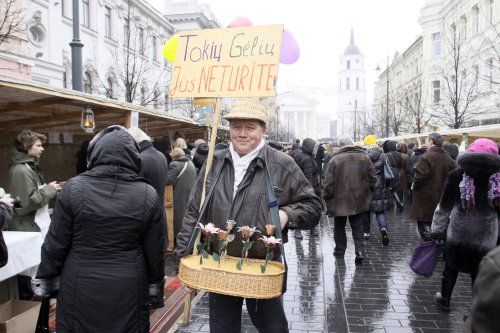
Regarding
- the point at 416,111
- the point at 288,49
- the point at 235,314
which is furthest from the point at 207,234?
the point at 416,111

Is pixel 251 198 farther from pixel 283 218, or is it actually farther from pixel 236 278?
pixel 236 278

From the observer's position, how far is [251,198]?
9.74ft

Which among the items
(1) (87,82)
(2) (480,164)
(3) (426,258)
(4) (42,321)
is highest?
(1) (87,82)

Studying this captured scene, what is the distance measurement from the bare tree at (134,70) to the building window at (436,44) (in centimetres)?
2238

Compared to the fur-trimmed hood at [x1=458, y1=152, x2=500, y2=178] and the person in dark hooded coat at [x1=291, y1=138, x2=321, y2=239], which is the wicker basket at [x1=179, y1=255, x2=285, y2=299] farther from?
the person in dark hooded coat at [x1=291, y1=138, x2=321, y2=239]

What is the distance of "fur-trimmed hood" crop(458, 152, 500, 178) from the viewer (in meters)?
4.12

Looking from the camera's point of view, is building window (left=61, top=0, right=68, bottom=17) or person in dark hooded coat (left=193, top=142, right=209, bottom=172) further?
A: building window (left=61, top=0, right=68, bottom=17)

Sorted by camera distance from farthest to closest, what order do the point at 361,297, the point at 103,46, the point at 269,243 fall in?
1. the point at 103,46
2. the point at 361,297
3. the point at 269,243

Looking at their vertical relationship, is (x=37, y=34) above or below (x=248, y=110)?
above

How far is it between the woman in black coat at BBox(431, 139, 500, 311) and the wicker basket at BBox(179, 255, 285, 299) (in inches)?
98.1

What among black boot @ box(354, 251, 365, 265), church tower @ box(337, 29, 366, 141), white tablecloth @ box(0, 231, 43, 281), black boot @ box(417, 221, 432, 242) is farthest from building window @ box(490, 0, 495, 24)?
church tower @ box(337, 29, 366, 141)

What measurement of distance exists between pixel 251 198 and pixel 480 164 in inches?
98.9

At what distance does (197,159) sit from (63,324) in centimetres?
614

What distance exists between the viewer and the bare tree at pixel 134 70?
78.5ft
